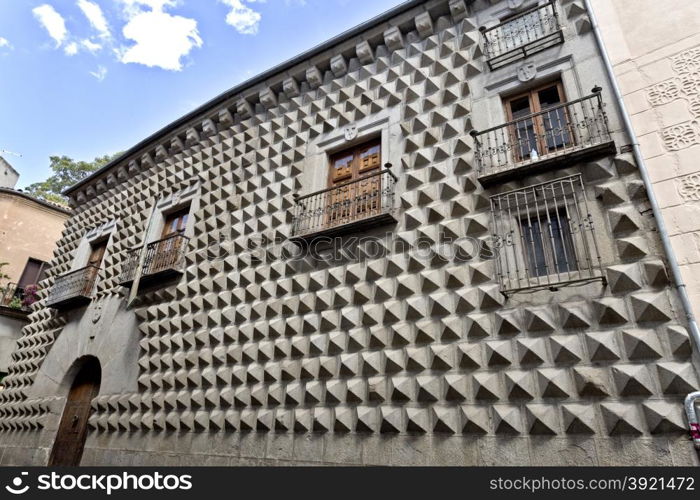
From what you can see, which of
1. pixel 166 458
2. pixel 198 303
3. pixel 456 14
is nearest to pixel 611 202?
pixel 456 14

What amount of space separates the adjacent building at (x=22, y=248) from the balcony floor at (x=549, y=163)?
42.3 ft

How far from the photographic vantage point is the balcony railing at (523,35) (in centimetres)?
541

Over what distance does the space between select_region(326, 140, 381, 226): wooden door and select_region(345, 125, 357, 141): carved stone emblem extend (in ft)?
0.66

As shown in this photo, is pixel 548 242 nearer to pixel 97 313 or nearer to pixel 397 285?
pixel 397 285

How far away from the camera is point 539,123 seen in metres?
5.16

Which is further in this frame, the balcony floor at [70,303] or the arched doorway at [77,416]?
the balcony floor at [70,303]

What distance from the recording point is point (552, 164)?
4.58 meters

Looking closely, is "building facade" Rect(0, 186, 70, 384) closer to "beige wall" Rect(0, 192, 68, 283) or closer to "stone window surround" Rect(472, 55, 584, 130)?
"beige wall" Rect(0, 192, 68, 283)

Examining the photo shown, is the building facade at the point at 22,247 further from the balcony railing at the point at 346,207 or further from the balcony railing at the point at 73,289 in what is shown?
the balcony railing at the point at 346,207

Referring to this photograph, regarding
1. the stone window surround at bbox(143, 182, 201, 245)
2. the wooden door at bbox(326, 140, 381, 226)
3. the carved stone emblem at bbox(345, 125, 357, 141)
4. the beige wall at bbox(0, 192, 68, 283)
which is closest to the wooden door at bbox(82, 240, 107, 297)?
the stone window surround at bbox(143, 182, 201, 245)

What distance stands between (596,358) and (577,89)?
3355 mm

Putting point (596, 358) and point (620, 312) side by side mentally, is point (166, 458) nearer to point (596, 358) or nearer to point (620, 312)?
point (596, 358)

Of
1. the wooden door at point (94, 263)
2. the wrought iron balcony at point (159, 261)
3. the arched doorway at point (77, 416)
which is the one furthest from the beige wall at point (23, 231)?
the wrought iron balcony at point (159, 261)

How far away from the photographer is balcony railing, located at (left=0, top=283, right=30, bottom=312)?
38.8ft
